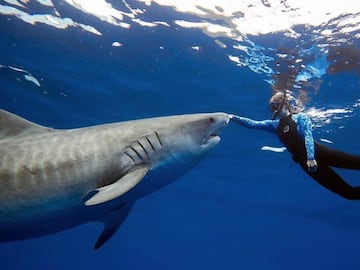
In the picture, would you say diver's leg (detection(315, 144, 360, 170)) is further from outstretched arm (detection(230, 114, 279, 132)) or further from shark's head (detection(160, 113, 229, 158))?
shark's head (detection(160, 113, 229, 158))

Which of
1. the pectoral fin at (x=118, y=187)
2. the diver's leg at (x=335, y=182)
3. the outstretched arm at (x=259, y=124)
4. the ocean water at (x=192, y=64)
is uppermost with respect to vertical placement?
the ocean water at (x=192, y=64)

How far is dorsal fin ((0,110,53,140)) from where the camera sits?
18.0ft

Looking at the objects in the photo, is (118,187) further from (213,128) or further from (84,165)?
(213,128)

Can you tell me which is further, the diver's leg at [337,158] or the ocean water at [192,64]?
the ocean water at [192,64]

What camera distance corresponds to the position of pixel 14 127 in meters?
5.52

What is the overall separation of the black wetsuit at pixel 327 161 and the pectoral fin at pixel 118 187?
485 cm

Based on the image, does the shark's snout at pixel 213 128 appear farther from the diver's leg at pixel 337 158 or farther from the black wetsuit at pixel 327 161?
the diver's leg at pixel 337 158

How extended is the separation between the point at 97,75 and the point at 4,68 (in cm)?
462

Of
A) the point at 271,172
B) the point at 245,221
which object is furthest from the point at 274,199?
the point at 245,221

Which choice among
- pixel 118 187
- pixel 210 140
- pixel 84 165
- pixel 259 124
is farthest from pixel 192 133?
pixel 259 124

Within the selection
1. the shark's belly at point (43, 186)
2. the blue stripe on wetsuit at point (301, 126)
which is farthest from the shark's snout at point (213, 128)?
the blue stripe on wetsuit at point (301, 126)

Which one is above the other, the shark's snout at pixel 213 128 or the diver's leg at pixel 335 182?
the shark's snout at pixel 213 128

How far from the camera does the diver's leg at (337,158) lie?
8250 mm

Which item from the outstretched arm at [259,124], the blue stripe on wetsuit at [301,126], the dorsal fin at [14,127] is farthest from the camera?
the outstretched arm at [259,124]
